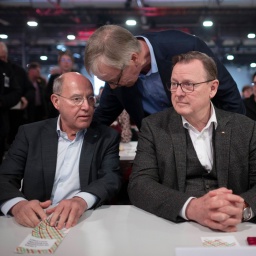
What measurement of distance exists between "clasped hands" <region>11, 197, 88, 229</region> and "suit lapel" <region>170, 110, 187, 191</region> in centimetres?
48

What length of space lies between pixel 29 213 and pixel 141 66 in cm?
106

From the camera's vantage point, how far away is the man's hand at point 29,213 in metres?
1.42

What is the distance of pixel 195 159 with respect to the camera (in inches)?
68.4

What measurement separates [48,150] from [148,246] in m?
0.98

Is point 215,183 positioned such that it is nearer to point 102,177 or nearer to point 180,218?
point 180,218

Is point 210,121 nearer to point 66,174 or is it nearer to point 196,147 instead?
point 196,147

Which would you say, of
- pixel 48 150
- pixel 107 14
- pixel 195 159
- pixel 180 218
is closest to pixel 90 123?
pixel 48 150

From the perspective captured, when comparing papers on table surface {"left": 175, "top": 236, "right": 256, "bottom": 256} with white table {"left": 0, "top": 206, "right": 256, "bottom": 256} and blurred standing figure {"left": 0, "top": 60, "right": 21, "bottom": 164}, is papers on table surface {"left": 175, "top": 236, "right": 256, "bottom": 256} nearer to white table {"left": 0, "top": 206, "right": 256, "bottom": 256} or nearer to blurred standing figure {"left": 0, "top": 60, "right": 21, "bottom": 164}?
white table {"left": 0, "top": 206, "right": 256, "bottom": 256}

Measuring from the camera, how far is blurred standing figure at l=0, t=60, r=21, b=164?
4.05 m

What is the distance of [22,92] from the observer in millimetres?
4871

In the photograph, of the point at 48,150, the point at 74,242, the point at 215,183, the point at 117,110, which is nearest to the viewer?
the point at 74,242

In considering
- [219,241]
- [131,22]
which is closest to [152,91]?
[219,241]

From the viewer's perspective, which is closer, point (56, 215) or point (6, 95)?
point (56, 215)

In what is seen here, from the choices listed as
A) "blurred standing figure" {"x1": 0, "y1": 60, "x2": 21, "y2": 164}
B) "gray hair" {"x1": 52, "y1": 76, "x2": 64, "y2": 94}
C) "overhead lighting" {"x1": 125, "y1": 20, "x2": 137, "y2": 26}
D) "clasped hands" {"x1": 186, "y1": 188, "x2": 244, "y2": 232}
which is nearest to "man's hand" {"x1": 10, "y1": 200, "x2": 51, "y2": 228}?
"clasped hands" {"x1": 186, "y1": 188, "x2": 244, "y2": 232}
